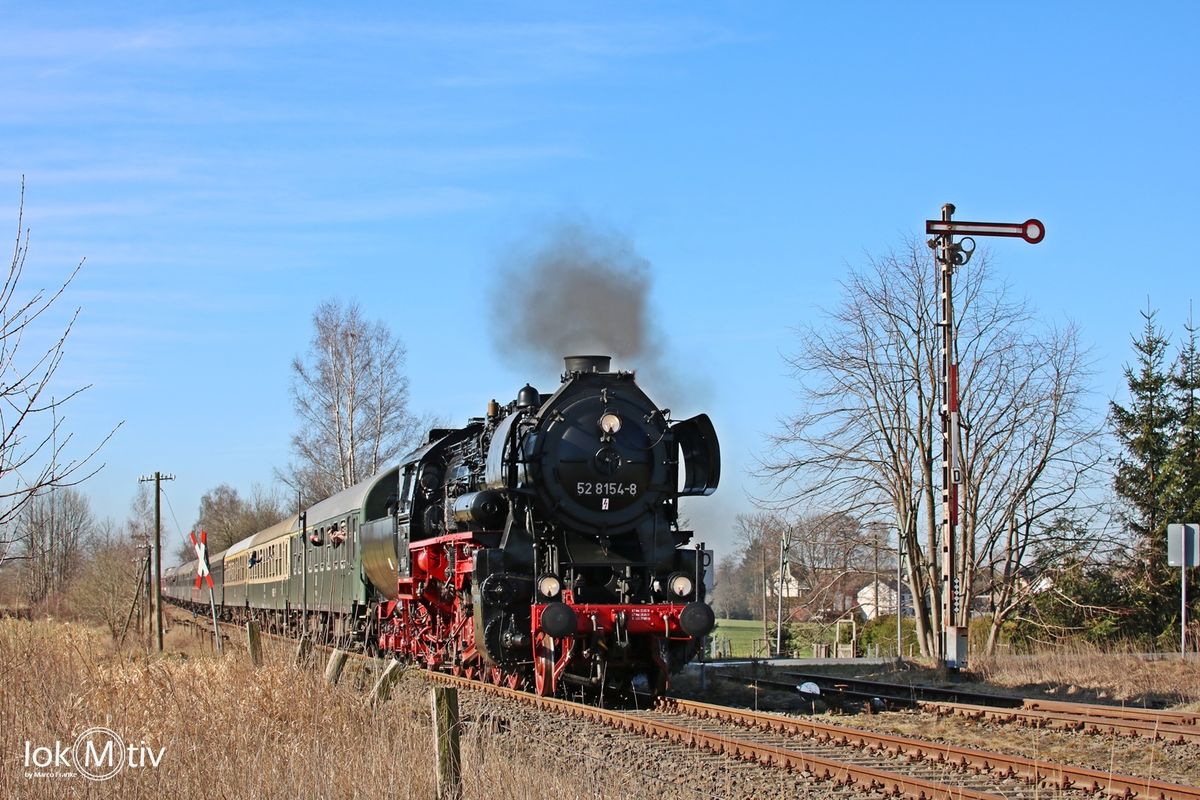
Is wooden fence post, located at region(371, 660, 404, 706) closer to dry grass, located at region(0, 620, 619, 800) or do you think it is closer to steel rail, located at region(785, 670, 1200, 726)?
dry grass, located at region(0, 620, 619, 800)

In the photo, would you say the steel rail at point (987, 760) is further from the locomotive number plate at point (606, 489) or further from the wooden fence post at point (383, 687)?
the wooden fence post at point (383, 687)

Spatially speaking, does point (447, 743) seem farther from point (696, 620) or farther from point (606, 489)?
point (606, 489)

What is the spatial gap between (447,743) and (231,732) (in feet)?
6.26

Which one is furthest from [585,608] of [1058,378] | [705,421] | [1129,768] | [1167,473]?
[1167,473]

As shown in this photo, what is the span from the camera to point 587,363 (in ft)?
43.7

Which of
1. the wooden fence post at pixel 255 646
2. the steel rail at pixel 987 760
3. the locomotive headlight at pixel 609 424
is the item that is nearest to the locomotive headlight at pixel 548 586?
the locomotive headlight at pixel 609 424

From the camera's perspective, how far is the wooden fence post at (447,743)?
671cm

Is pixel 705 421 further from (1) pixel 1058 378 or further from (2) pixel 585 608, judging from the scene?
(1) pixel 1058 378

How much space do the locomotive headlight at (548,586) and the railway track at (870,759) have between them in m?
1.14

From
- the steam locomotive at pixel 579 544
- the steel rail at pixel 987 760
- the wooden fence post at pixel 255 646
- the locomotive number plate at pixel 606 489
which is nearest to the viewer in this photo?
the steel rail at pixel 987 760

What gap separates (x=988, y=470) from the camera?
24.2 meters

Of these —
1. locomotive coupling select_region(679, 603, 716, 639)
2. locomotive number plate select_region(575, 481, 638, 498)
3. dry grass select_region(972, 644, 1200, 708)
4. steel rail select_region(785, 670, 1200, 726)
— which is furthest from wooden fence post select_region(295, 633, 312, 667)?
dry grass select_region(972, 644, 1200, 708)

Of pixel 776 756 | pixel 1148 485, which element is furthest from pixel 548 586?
pixel 1148 485

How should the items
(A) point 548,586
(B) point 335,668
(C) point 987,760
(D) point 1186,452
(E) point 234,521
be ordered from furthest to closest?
1. (E) point 234,521
2. (D) point 1186,452
3. (A) point 548,586
4. (B) point 335,668
5. (C) point 987,760
